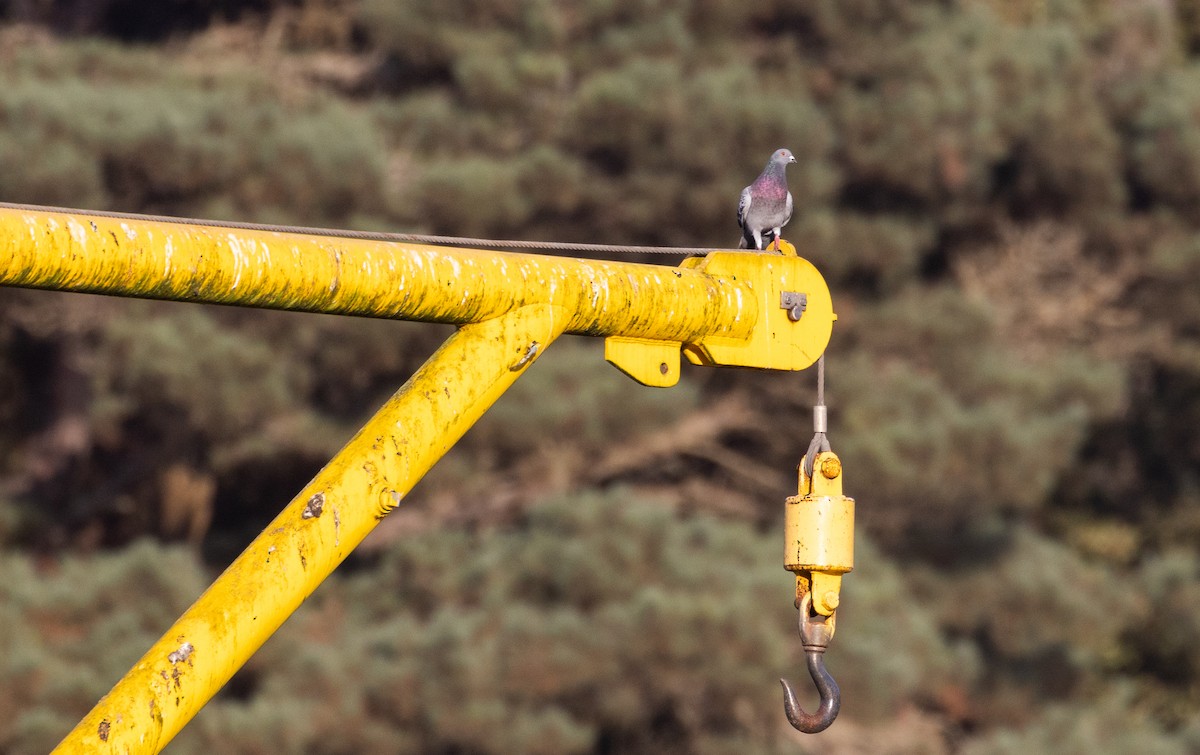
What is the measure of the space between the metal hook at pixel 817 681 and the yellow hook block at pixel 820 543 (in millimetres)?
24

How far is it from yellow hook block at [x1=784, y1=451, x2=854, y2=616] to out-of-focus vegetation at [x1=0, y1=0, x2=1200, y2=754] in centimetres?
788

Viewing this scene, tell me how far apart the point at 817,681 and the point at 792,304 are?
0.53m

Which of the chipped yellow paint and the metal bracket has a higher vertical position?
the metal bracket

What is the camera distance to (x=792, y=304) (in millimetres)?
3158

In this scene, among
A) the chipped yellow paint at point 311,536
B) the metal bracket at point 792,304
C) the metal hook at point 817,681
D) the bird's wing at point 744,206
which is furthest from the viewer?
the bird's wing at point 744,206

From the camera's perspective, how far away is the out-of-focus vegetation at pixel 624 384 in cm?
1128

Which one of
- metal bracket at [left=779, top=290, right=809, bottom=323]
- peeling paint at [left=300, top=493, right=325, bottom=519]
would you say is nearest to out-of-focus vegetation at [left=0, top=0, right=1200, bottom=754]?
metal bracket at [left=779, top=290, right=809, bottom=323]

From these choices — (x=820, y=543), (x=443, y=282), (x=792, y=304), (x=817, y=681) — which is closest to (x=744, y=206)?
(x=792, y=304)

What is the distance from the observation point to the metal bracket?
3152 millimetres

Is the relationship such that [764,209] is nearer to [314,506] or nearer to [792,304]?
[792,304]

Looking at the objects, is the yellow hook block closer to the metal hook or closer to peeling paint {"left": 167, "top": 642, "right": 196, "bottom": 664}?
the metal hook

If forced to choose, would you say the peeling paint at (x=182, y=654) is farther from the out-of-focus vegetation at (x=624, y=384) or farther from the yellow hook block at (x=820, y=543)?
the out-of-focus vegetation at (x=624, y=384)

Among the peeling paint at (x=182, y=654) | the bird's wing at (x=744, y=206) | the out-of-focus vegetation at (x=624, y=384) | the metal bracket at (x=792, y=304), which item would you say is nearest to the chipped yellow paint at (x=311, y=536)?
the peeling paint at (x=182, y=654)

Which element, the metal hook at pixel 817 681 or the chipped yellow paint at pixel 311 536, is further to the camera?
the metal hook at pixel 817 681
